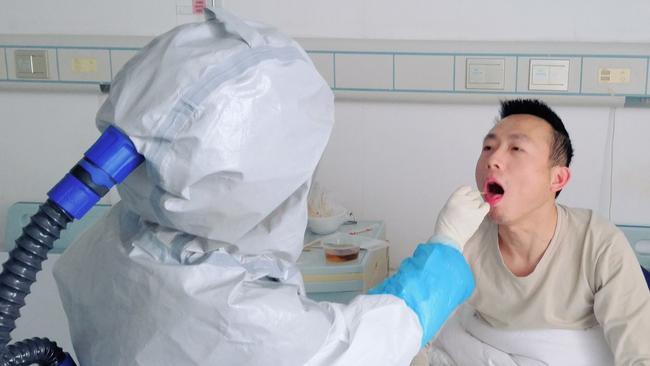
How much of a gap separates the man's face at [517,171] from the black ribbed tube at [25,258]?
110cm

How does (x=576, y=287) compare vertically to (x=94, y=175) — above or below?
below

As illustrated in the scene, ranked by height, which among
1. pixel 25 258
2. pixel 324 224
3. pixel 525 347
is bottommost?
pixel 525 347

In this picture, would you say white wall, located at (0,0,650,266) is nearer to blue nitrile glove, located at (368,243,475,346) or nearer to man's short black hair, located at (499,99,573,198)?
man's short black hair, located at (499,99,573,198)

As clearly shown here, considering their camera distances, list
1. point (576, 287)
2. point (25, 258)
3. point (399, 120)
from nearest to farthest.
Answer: point (25, 258) → point (576, 287) → point (399, 120)

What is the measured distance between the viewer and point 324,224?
2428 mm

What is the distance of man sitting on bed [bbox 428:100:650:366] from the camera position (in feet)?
5.63

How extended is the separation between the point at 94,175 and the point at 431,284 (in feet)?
2.17

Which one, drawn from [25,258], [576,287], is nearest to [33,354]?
[25,258]

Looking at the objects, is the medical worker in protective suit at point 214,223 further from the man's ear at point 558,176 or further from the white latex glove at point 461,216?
the man's ear at point 558,176

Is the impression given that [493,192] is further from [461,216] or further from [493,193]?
[461,216]

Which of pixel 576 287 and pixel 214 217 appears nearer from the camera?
pixel 214 217

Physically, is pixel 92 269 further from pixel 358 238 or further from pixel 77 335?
pixel 358 238

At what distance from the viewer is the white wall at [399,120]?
249 cm

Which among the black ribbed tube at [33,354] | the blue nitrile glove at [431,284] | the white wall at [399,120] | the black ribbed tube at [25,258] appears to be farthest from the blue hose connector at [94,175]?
the white wall at [399,120]
